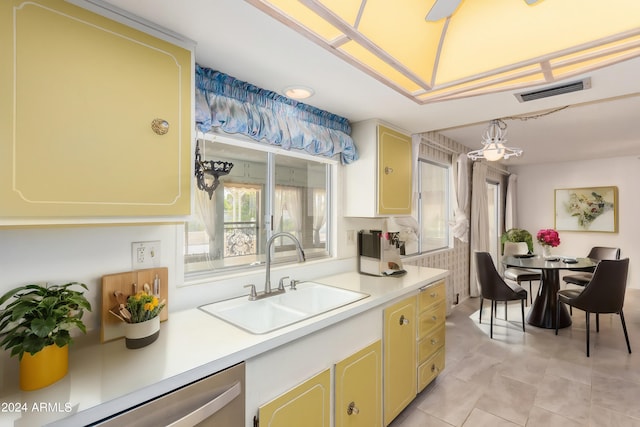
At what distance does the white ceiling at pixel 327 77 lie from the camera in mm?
1079

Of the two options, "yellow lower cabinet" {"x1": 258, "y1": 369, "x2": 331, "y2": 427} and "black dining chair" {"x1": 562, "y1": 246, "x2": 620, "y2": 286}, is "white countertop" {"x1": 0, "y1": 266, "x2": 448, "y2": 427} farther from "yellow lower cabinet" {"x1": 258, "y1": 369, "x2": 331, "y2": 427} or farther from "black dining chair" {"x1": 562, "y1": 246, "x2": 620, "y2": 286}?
"black dining chair" {"x1": 562, "y1": 246, "x2": 620, "y2": 286}

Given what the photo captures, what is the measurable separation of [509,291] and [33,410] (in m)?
3.63

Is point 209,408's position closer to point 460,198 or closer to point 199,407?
point 199,407

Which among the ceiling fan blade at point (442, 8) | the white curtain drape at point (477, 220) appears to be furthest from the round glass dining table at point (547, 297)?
the ceiling fan blade at point (442, 8)

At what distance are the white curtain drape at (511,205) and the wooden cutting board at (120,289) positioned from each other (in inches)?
250

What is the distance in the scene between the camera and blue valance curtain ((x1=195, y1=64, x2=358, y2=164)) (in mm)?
1457

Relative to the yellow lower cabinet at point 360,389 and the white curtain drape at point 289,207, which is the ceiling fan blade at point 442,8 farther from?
the yellow lower cabinet at point 360,389

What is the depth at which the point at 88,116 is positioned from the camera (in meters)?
0.96

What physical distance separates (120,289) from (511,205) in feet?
21.5

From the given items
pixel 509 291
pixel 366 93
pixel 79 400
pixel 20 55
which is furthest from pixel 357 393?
pixel 509 291

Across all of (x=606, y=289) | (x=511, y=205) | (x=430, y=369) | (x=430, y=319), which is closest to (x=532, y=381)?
(x=430, y=369)

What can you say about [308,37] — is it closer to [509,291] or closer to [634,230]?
[509,291]

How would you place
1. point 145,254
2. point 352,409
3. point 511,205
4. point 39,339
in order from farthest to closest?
1. point 511,205
2. point 352,409
3. point 145,254
4. point 39,339

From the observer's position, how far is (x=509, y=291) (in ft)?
10.2
